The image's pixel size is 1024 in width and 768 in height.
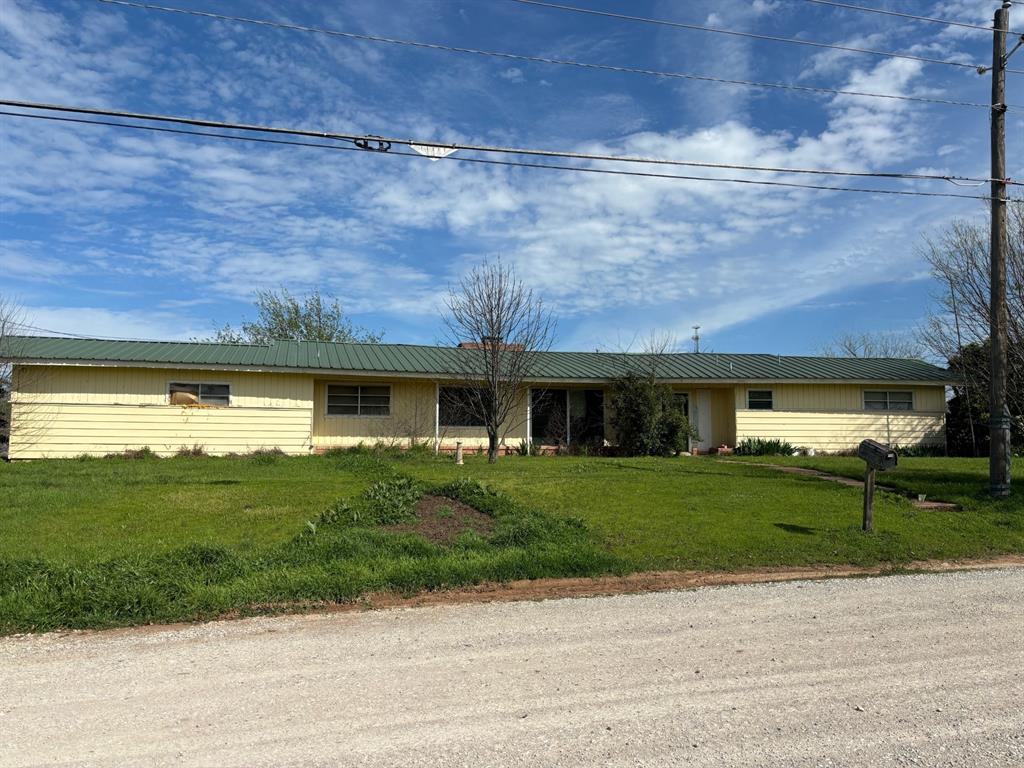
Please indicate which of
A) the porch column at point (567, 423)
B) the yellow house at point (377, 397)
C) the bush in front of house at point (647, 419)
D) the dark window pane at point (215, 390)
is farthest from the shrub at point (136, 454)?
the bush in front of house at point (647, 419)

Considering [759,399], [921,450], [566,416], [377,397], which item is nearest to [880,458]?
[566,416]

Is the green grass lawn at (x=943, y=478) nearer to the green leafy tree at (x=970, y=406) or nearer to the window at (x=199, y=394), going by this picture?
the green leafy tree at (x=970, y=406)

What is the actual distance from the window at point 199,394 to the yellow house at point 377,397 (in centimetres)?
3

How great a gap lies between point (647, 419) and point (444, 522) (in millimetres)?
12729

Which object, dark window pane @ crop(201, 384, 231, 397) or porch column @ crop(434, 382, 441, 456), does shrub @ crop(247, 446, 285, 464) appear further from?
porch column @ crop(434, 382, 441, 456)

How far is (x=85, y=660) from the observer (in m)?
5.04

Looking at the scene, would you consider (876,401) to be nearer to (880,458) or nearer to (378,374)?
(378,374)

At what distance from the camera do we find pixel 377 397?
71.7ft

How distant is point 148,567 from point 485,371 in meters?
12.2

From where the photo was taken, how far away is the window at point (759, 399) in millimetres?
23562

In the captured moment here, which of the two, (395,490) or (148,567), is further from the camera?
(395,490)

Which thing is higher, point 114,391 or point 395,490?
point 114,391

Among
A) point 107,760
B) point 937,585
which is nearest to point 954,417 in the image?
point 937,585

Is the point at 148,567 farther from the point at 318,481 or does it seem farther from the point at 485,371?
the point at 485,371
